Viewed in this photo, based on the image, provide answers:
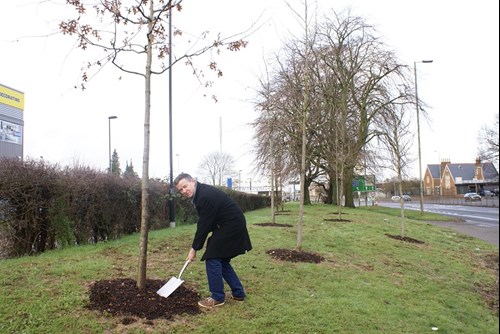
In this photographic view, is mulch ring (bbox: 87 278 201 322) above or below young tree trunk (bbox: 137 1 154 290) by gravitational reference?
below

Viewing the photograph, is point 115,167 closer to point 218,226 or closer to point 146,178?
point 146,178

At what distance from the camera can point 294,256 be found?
7.68m

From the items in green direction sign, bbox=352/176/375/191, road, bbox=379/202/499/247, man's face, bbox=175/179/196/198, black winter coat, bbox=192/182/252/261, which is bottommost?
road, bbox=379/202/499/247

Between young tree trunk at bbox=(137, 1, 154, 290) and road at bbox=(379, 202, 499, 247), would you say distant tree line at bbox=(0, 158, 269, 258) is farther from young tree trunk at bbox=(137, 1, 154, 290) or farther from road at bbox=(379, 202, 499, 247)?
road at bbox=(379, 202, 499, 247)

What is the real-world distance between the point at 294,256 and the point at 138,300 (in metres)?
3.83

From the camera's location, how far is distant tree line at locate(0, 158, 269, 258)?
6516mm

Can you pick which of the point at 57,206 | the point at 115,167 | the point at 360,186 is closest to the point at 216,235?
the point at 57,206

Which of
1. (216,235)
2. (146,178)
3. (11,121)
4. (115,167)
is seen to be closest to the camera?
(216,235)

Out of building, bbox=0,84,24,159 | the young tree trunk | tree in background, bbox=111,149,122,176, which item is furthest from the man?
building, bbox=0,84,24,159

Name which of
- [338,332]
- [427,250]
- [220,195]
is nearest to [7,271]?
[220,195]

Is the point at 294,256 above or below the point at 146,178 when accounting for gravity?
below

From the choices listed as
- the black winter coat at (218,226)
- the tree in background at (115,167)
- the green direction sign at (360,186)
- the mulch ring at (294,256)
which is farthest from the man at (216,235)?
the green direction sign at (360,186)

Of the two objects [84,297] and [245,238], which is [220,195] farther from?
[84,297]

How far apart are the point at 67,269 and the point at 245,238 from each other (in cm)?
268
